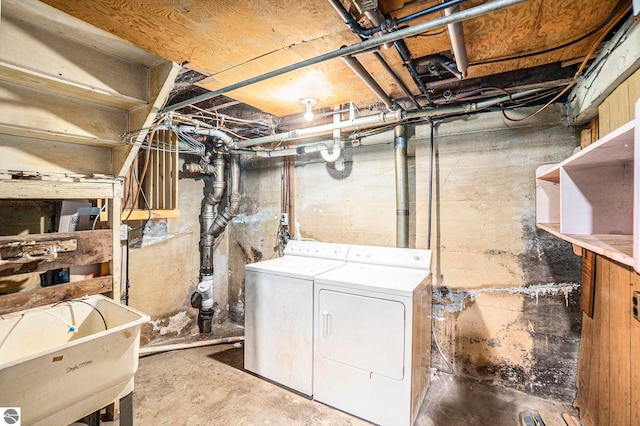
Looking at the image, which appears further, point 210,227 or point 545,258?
point 210,227

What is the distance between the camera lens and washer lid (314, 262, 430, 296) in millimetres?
1928

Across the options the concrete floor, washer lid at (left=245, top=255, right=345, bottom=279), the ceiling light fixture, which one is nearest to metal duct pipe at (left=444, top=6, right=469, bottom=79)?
the ceiling light fixture

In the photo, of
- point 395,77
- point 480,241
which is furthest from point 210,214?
point 480,241

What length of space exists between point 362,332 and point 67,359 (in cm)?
160

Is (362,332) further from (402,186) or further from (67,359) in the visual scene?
(67,359)

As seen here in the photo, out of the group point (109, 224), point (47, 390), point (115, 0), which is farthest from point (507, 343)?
point (115, 0)

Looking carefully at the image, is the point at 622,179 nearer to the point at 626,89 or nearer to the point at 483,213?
the point at 626,89

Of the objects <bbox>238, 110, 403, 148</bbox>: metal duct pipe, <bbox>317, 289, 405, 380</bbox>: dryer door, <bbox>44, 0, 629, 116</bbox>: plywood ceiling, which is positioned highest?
<bbox>44, 0, 629, 116</bbox>: plywood ceiling

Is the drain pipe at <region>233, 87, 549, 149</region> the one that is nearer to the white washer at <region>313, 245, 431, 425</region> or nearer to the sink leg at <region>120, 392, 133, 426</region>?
the white washer at <region>313, 245, 431, 425</region>

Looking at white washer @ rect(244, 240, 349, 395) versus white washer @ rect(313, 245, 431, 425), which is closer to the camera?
white washer @ rect(313, 245, 431, 425)

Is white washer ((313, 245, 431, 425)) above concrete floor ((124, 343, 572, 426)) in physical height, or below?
above

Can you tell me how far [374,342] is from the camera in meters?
1.93

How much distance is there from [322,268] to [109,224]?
64.4 inches

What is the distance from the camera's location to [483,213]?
94.3 inches
